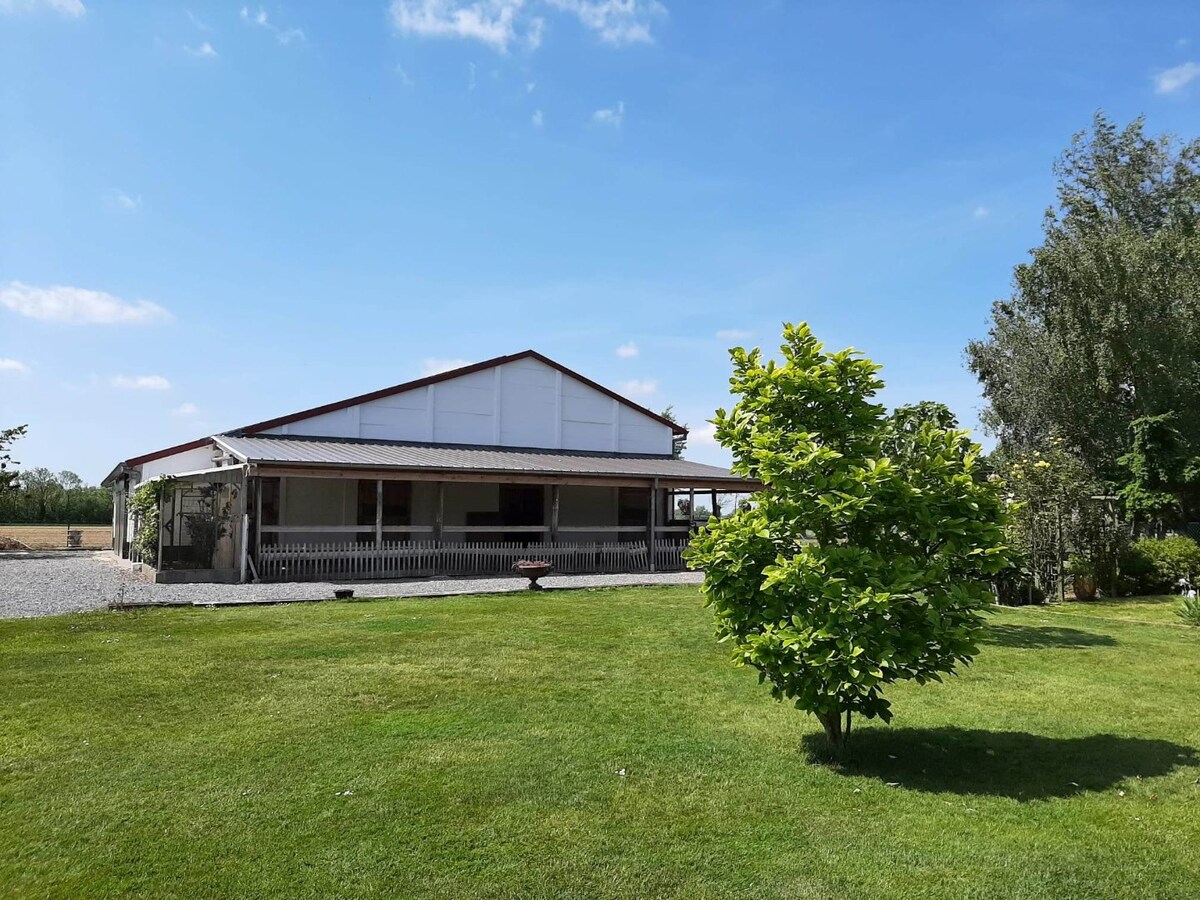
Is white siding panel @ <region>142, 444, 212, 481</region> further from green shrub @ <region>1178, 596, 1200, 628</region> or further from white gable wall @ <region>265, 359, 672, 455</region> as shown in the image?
green shrub @ <region>1178, 596, 1200, 628</region>

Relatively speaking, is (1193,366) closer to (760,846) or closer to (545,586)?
(545,586)

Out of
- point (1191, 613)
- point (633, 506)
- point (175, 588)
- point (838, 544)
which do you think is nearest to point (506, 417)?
point (633, 506)

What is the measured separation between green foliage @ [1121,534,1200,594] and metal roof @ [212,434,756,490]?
29.8 feet

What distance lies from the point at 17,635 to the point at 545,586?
9.87 meters

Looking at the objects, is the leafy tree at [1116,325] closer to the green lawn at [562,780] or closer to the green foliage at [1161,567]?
the green foliage at [1161,567]

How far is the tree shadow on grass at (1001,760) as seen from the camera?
17.1 feet

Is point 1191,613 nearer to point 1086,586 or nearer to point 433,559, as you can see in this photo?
point 1086,586

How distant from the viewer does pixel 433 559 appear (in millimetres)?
20047

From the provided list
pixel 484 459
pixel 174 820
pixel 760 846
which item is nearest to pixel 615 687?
pixel 760 846

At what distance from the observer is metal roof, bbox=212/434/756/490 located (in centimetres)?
1819

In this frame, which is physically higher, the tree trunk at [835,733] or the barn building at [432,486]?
the barn building at [432,486]

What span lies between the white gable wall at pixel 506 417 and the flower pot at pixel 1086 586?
14671mm

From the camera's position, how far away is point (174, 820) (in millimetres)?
4312

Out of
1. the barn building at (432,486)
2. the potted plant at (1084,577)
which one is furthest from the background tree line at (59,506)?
the potted plant at (1084,577)
